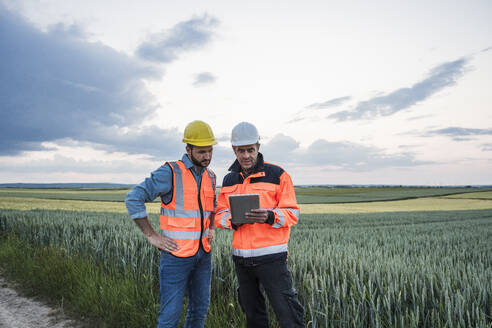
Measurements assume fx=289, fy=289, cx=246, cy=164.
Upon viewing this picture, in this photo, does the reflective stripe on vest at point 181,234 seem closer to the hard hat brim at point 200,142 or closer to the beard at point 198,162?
the beard at point 198,162

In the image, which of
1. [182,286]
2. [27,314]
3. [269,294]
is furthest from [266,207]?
[27,314]

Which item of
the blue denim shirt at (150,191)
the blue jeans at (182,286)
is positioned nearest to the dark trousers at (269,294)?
the blue jeans at (182,286)

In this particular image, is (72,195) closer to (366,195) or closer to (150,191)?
(150,191)

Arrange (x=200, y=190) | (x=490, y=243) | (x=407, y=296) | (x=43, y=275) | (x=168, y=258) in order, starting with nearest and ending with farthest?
(x=168, y=258)
(x=200, y=190)
(x=407, y=296)
(x=43, y=275)
(x=490, y=243)

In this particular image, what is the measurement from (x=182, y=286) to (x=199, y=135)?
1436 millimetres

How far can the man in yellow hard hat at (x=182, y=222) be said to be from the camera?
2.64m

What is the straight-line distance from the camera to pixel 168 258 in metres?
2.69

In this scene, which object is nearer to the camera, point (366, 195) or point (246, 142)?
point (246, 142)

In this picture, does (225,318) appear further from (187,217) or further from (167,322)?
(187,217)

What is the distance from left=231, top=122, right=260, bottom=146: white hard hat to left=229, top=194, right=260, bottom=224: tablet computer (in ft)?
1.66

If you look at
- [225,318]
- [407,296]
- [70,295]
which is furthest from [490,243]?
[70,295]

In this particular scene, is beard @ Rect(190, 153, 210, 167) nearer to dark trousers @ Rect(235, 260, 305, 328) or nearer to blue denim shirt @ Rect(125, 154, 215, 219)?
blue denim shirt @ Rect(125, 154, 215, 219)

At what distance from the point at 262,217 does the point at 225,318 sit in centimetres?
164

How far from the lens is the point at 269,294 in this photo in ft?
8.49
